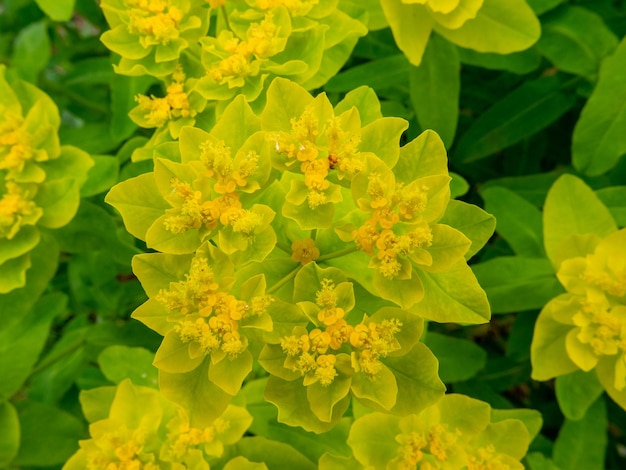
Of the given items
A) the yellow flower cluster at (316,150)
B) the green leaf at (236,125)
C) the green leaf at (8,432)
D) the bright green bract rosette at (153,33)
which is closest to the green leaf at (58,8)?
the bright green bract rosette at (153,33)

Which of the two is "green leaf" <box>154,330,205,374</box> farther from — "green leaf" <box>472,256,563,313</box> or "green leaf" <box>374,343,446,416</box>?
"green leaf" <box>472,256,563,313</box>

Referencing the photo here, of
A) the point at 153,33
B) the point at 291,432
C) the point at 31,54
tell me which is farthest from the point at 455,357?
the point at 31,54

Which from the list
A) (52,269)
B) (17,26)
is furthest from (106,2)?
(17,26)

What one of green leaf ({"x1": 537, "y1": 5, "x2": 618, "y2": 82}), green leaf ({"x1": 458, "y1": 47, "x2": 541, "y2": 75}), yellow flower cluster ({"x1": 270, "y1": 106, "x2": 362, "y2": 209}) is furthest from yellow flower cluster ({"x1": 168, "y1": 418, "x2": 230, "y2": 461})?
green leaf ({"x1": 537, "y1": 5, "x2": 618, "y2": 82})

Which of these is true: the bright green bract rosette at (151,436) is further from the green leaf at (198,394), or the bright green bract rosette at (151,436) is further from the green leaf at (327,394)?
the green leaf at (327,394)

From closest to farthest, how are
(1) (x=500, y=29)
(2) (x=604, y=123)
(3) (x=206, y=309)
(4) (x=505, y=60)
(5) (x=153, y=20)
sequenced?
(3) (x=206, y=309), (5) (x=153, y=20), (1) (x=500, y=29), (2) (x=604, y=123), (4) (x=505, y=60)

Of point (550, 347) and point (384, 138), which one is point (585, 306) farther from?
point (384, 138)

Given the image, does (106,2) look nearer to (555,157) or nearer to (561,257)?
(561,257)
